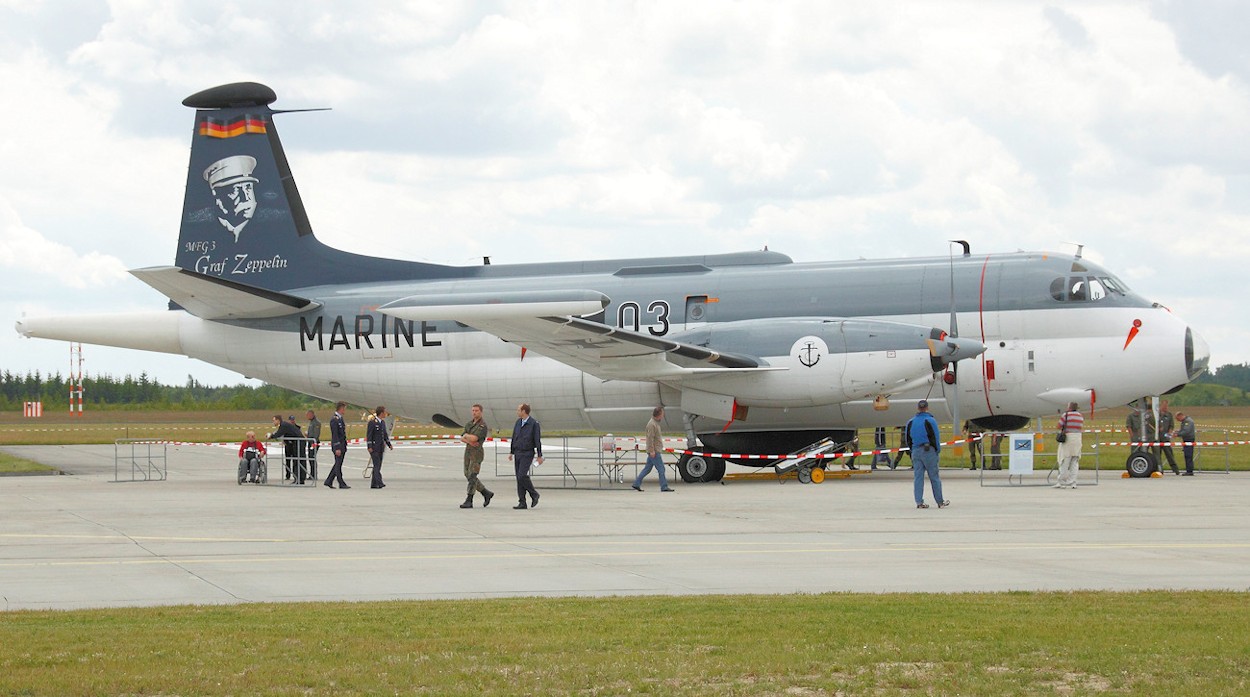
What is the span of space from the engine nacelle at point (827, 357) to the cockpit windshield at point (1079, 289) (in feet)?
7.14

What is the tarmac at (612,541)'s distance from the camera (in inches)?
465

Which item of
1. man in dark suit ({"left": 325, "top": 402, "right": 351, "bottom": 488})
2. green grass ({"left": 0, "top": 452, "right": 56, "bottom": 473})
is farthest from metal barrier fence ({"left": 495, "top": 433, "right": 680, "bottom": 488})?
green grass ({"left": 0, "top": 452, "right": 56, "bottom": 473})

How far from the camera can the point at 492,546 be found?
15297 millimetres

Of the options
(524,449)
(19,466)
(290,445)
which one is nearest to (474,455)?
(524,449)

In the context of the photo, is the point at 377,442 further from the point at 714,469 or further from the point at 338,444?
the point at 714,469

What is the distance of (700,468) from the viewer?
27.2 metres

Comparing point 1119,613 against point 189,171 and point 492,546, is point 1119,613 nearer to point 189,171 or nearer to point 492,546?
point 492,546

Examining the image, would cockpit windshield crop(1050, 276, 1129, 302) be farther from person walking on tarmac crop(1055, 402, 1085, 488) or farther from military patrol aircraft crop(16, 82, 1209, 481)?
person walking on tarmac crop(1055, 402, 1085, 488)

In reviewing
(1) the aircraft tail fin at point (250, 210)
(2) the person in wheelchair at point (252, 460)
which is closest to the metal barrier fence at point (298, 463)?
(2) the person in wheelchair at point (252, 460)

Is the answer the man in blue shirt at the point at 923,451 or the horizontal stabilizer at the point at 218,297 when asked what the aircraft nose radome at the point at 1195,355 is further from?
the horizontal stabilizer at the point at 218,297

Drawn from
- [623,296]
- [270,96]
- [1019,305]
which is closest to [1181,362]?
[1019,305]

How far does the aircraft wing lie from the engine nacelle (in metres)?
0.37

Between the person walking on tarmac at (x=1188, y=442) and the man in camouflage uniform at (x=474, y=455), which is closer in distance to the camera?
the man in camouflage uniform at (x=474, y=455)

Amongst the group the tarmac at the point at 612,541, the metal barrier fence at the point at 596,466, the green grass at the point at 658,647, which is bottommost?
the green grass at the point at 658,647
